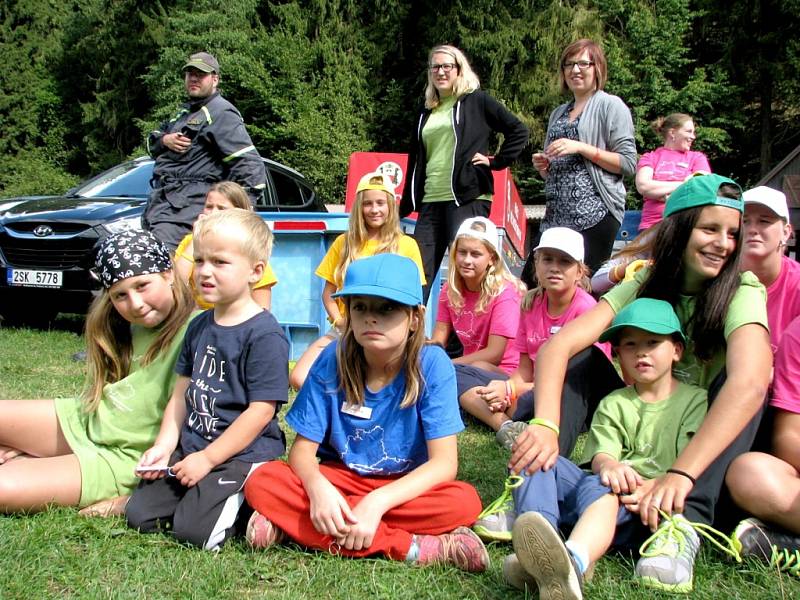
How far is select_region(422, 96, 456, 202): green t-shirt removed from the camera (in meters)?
5.09

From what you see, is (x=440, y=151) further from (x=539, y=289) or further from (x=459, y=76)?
(x=539, y=289)

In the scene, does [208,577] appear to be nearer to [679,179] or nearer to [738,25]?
[679,179]

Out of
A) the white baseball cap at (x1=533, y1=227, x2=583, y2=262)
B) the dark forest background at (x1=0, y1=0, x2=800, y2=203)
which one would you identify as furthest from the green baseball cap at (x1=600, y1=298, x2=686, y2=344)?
the dark forest background at (x1=0, y1=0, x2=800, y2=203)

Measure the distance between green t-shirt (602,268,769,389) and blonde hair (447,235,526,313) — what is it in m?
1.61

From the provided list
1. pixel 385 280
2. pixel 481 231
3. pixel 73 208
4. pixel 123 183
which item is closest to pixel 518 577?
pixel 385 280

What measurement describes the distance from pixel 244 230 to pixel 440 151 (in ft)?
8.54

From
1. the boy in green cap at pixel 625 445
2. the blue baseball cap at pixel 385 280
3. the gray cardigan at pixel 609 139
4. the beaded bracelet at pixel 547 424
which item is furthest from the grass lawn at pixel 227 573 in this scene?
the gray cardigan at pixel 609 139

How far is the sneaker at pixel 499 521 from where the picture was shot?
251cm

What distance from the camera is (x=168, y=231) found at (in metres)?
5.04

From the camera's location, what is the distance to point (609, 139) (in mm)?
4613

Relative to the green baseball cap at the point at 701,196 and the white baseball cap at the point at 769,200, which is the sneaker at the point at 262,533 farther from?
the white baseball cap at the point at 769,200

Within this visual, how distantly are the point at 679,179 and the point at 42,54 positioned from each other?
3786 centimetres

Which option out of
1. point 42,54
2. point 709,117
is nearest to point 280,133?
point 709,117

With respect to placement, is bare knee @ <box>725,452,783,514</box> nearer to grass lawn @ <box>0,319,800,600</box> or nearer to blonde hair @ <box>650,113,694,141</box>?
grass lawn @ <box>0,319,800,600</box>
